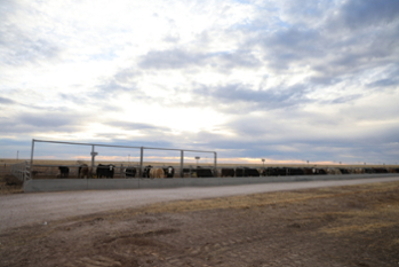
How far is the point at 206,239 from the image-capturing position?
620 centimetres

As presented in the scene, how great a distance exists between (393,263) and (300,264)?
164 centimetres

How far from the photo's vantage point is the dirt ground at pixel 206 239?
497 cm

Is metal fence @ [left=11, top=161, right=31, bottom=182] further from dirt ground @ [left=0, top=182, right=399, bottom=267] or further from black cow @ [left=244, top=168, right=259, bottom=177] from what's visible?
black cow @ [left=244, top=168, right=259, bottom=177]

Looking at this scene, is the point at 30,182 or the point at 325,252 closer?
the point at 325,252

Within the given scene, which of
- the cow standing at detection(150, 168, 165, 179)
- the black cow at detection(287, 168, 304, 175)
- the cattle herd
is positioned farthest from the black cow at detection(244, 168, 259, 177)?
the cow standing at detection(150, 168, 165, 179)

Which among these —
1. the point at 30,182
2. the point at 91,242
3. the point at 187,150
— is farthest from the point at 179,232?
the point at 187,150

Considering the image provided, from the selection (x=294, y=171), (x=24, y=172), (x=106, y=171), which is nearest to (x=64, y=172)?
(x=106, y=171)

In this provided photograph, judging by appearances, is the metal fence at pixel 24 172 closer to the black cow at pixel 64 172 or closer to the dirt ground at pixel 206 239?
the black cow at pixel 64 172

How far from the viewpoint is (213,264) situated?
4.79m

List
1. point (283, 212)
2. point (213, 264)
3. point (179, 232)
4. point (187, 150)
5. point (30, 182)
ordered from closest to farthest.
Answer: point (213, 264)
point (179, 232)
point (283, 212)
point (30, 182)
point (187, 150)

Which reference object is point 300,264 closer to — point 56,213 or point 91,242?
point 91,242

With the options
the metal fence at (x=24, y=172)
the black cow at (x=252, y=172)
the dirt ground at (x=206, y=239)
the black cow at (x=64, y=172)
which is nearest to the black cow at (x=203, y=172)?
the black cow at (x=252, y=172)

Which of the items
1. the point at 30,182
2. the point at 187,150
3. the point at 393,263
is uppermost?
the point at 187,150

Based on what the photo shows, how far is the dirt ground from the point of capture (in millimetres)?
4969
